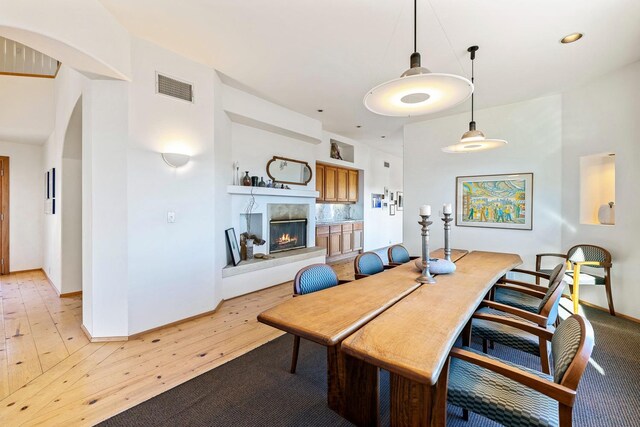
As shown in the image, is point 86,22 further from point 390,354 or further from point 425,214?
point 390,354

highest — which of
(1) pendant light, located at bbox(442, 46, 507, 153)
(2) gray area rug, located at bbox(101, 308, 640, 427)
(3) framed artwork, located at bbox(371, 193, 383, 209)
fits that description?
(1) pendant light, located at bbox(442, 46, 507, 153)

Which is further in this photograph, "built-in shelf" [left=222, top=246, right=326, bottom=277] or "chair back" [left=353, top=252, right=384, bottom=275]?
"built-in shelf" [left=222, top=246, right=326, bottom=277]

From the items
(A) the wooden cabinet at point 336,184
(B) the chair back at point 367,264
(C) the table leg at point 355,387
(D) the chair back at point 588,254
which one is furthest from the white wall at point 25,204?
(D) the chair back at point 588,254

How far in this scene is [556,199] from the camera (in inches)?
156

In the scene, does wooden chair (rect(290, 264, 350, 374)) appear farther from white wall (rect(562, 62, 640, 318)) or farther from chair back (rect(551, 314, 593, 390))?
white wall (rect(562, 62, 640, 318))

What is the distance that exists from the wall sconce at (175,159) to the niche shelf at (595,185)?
4.99m

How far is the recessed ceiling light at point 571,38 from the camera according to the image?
261cm

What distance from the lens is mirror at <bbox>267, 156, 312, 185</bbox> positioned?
487cm

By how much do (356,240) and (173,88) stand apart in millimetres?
5250

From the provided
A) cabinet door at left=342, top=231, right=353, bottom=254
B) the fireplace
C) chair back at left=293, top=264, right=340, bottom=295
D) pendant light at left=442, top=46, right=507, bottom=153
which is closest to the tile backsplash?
cabinet door at left=342, top=231, right=353, bottom=254

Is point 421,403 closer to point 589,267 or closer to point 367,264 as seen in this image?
point 367,264

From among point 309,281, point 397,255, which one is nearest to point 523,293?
point 397,255

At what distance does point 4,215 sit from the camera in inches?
199

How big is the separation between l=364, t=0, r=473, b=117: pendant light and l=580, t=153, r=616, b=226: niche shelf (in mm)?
3239
